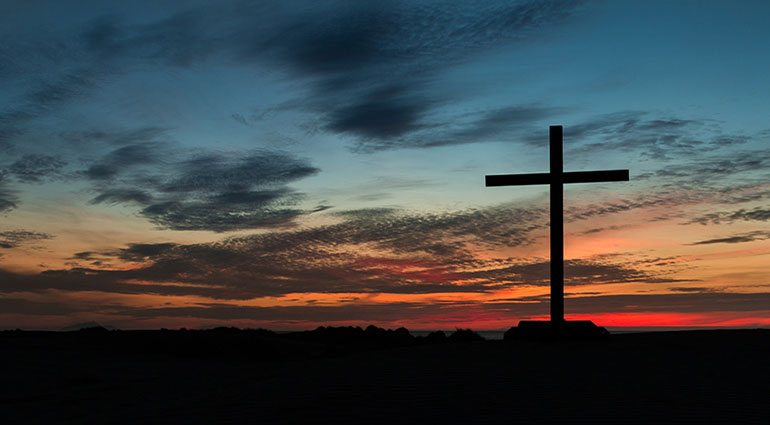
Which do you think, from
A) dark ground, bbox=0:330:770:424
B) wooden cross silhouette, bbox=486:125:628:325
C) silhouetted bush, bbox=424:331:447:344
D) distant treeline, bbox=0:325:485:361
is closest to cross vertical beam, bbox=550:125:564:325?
wooden cross silhouette, bbox=486:125:628:325

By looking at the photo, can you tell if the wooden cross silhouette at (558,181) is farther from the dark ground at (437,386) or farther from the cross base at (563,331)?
the dark ground at (437,386)

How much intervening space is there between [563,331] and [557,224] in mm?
2425

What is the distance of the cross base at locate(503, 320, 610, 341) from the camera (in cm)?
1445

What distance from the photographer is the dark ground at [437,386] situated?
25.7 feet

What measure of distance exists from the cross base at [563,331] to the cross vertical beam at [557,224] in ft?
0.63

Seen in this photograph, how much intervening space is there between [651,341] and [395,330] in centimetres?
1094

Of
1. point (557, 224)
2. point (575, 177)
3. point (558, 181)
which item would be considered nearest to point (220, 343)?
point (557, 224)

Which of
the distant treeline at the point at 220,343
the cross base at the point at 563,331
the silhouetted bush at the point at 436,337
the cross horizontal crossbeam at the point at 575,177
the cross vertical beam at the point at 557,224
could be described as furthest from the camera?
the silhouetted bush at the point at 436,337

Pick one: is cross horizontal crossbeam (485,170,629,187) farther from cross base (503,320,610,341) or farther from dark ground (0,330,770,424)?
dark ground (0,330,770,424)

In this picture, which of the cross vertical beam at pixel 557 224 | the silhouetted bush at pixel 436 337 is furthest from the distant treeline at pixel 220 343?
the cross vertical beam at pixel 557 224

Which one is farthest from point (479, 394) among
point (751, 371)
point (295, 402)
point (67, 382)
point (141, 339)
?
point (141, 339)

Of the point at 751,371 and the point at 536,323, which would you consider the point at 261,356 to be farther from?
the point at 751,371

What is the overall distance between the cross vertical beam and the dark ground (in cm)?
115

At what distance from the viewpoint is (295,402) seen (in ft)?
28.2
